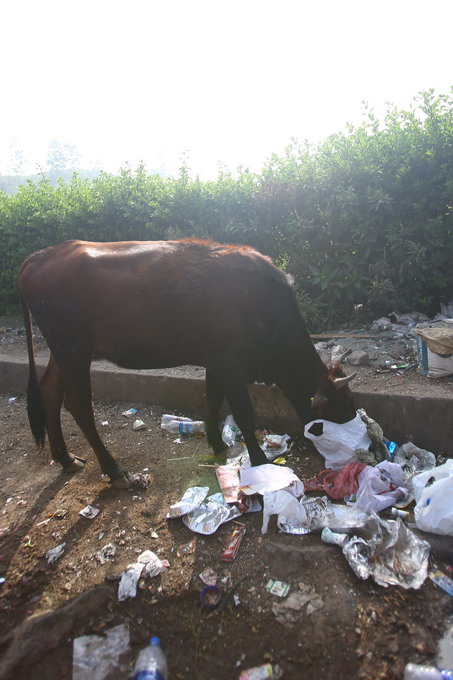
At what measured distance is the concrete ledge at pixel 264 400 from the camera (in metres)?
3.46

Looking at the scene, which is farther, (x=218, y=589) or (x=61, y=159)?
(x=61, y=159)

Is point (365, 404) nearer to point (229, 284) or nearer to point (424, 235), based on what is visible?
point (229, 284)

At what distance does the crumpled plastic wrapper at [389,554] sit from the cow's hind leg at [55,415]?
235cm

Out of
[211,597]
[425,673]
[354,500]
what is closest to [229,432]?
[354,500]

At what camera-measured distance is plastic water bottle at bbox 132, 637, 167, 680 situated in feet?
5.92

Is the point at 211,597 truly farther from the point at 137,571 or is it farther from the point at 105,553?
the point at 105,553

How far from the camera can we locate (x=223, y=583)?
2.31 meters

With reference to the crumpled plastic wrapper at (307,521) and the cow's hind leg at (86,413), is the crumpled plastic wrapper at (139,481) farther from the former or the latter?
Result: the crumpled plastic wrapper at (307,521)

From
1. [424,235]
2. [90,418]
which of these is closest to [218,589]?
[90,418]

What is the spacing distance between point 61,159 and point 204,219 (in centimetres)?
9038

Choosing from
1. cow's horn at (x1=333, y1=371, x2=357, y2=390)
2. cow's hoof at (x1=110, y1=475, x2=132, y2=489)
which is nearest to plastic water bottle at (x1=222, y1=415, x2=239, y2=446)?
cow's hoof at (x1=110, y1=475, x2=132, y2=489)

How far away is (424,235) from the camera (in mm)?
5156

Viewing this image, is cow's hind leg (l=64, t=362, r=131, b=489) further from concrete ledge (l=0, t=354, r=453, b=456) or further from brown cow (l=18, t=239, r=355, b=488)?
concrete ledge (l=0, t=354, r=453, b=456)

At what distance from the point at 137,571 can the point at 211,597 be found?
0.47 m
